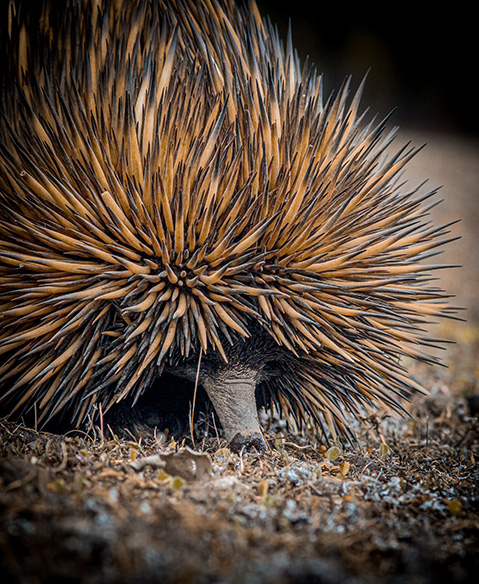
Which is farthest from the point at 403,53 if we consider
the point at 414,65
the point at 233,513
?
the point at 233,513

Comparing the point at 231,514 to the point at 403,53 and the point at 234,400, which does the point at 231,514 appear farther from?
the point at 403,53

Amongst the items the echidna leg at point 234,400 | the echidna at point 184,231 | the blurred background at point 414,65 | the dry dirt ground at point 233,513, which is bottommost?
the dry dirt ground at point 233,513

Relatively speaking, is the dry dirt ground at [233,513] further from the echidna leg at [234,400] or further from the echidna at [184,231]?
the echidna at [184,231]

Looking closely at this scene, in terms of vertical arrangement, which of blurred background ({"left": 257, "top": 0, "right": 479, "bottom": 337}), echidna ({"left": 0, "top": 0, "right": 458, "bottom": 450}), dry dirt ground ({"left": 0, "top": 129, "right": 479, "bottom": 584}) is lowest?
dry dirt ground ({"left": 0, "top": 129, "right": 479, "bottom": 584})

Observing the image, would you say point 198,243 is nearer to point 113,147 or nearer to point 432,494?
point 113,147

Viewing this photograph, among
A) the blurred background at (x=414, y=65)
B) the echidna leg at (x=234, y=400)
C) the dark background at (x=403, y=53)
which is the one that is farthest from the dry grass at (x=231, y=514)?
the dark background at (x=403, y=53)

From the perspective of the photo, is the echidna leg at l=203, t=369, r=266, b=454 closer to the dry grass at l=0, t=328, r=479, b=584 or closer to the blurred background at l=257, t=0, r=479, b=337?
the dry grass at l=0, t=328, r=479, b=584

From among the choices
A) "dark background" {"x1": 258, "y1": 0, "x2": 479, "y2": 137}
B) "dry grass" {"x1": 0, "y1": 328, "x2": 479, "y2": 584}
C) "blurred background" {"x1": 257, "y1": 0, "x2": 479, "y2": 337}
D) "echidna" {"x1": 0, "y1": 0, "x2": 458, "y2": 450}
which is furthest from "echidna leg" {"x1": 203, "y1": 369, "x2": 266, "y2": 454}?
"dark background" {"x1": 258, "y1": 0, "x2": 479, "y2": 137}

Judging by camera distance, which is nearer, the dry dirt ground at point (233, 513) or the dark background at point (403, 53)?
the dry dirt ground at point (233, 513)
